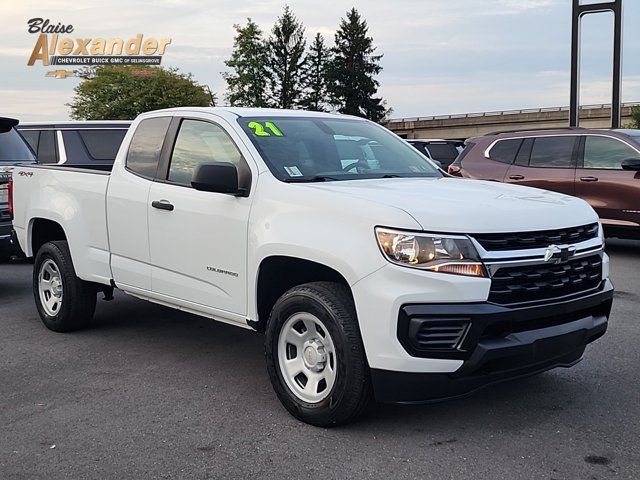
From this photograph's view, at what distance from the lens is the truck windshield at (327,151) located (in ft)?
16.0

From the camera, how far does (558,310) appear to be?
401 centimetres

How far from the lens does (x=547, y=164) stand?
11.3m

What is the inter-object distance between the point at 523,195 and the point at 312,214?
1307 millimetres

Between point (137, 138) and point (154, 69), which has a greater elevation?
point (154, 69)

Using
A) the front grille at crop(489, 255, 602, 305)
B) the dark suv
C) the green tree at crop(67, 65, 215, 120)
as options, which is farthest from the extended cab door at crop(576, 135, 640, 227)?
the green tree at crop(67, 65, 215, 120)

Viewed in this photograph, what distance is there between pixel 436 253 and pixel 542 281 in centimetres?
63

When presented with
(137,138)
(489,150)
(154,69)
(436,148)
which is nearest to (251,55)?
(154,69)

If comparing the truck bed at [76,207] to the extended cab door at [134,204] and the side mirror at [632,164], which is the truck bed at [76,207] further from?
the side mirror at [632,164]

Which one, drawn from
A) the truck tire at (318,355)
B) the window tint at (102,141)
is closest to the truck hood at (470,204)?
the truck tire at (318,355)

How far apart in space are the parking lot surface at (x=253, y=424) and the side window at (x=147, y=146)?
4.69 ft

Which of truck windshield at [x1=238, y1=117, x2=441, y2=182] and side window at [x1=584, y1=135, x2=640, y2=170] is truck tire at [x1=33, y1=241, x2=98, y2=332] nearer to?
truck windshield at [x1=238, y1=117, x2=441, y2=182]

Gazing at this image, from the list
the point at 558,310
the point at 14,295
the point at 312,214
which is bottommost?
the point at 14,295

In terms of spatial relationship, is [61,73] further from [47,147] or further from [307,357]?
[307,357]

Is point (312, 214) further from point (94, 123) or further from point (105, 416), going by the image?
point (94, 123)
